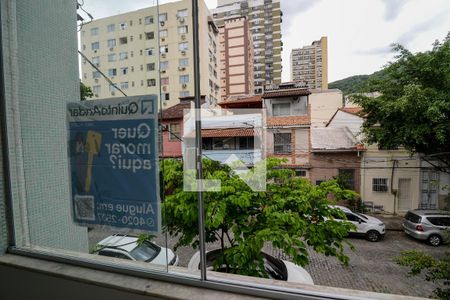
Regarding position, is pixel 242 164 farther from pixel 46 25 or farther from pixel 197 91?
pixel 46 25

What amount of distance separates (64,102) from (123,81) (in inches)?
15.5

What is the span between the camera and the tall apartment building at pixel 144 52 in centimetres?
100

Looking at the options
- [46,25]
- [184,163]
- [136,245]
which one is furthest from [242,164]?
[46,25]

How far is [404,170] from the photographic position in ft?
4.62

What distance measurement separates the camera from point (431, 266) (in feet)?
4.25

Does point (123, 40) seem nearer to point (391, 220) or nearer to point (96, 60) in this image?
point (96, 60)

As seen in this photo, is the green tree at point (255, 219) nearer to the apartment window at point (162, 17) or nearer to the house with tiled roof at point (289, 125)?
the house with tiled roof at point (289, 125)

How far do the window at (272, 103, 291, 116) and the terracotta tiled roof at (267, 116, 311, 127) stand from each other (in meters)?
0.04

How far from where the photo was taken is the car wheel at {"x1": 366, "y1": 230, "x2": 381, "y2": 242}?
163 cm

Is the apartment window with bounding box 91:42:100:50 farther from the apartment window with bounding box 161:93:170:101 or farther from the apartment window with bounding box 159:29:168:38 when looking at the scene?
the apartment window with bounding box 161:93:170:101

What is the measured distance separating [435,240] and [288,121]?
3.95ft

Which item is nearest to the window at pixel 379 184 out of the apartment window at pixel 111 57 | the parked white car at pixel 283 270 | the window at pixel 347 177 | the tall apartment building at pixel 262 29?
the window at pixel 347 177

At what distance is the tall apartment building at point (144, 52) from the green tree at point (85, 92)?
0.02 metres

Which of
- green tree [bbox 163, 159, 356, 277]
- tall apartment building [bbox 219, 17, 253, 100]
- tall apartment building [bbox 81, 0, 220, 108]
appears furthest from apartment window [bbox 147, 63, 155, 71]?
tall apartment building [bbox 219, 17, 253, 100]
